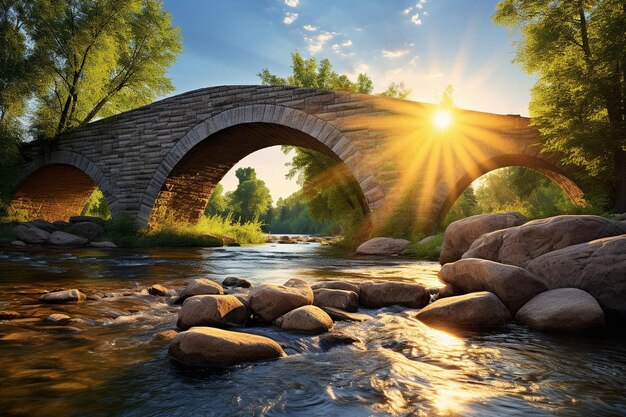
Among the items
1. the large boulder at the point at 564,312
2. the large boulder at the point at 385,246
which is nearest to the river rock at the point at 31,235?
the large boulder at the point at 385,246

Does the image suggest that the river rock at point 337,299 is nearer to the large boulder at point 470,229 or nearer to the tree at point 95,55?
the large boulder at point 470,229

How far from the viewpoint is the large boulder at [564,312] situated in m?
3.10

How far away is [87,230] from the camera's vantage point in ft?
44.1

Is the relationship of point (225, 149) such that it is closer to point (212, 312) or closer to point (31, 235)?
point (31, 235)

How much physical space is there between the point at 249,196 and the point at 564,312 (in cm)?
6068

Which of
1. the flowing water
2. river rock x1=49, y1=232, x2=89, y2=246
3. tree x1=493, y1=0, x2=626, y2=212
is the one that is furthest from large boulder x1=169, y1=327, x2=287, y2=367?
river rock x1=49, y1=232, x2=89, y2=246

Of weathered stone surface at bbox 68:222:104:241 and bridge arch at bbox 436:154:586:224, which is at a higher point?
bridge arch at bbox 436:154:586:224

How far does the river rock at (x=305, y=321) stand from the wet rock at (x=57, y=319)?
1695 mm

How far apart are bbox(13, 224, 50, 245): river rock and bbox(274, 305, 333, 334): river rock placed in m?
12.4

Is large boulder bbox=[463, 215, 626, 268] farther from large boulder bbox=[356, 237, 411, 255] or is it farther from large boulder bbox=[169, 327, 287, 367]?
large boulder bbox=[356, 237, 411, 255]

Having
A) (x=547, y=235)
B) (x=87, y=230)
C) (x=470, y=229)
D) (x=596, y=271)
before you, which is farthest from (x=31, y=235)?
(x=596, y=271)

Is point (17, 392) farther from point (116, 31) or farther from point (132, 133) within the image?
point (116, 31)

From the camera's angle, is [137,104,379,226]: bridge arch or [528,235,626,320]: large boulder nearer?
[528,235,626,320]: large boulder

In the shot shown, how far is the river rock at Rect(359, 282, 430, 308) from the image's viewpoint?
4.03 meters
